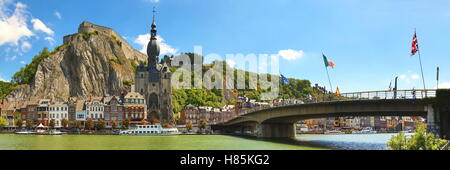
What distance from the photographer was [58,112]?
375 ft

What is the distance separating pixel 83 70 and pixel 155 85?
26.6 metres

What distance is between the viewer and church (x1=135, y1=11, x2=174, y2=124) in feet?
451

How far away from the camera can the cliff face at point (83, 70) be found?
142 m

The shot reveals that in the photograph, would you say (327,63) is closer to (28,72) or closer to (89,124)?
(89,124)

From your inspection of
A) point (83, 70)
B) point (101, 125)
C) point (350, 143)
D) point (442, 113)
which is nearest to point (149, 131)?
point (101, 125)

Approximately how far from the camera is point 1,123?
354 feet

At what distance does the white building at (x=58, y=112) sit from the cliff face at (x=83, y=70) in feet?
81.1

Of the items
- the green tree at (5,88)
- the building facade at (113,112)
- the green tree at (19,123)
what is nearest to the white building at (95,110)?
the building facade at (113,112)

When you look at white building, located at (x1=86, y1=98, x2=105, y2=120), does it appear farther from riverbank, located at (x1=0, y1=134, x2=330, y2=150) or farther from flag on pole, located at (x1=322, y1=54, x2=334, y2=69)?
flag on pole, located at (x1=322, y1=54, x2=334, y2=69)

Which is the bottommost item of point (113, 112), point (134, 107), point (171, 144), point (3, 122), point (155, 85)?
point (171, 144)

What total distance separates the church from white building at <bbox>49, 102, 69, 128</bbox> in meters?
26.4

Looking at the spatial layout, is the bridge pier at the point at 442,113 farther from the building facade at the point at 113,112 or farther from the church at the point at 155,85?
the church at the point at 155,85
